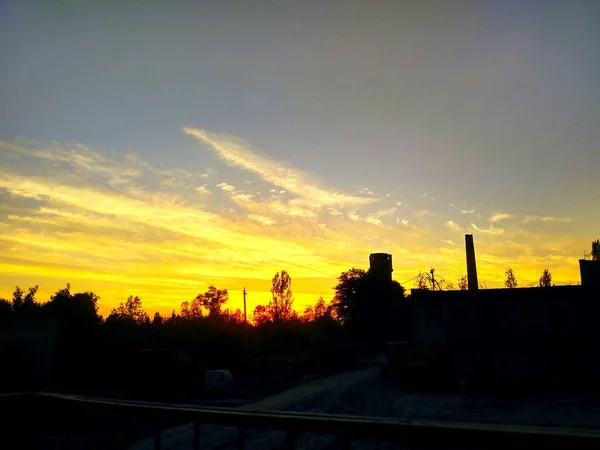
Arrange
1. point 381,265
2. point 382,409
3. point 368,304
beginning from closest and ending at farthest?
point 382,409 → point 368,304 → point 381,265

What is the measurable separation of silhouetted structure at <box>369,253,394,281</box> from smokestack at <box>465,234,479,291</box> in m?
20.3

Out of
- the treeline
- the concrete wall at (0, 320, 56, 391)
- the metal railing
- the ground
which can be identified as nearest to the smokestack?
the treeline

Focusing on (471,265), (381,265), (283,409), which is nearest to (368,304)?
(381,265)

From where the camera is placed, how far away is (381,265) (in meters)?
73.0

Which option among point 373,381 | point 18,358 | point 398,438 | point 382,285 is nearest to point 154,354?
point 18,358

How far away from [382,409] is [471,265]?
2862 cm

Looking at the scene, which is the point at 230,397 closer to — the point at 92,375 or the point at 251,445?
the point at 92,375

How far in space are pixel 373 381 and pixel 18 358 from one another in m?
23.4

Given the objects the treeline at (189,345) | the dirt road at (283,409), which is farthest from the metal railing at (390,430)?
the treeline at (189,345)

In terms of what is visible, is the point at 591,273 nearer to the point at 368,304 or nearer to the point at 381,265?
the point at 368,304

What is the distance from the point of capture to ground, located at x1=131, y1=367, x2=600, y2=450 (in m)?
19.5

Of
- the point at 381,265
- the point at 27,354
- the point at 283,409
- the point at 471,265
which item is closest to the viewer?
the point at 283,409

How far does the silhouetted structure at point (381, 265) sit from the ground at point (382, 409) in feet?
121

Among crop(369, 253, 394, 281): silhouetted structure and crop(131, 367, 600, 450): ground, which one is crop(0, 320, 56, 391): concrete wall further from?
crop(369, 253, 394, 281): silhouetted structure
